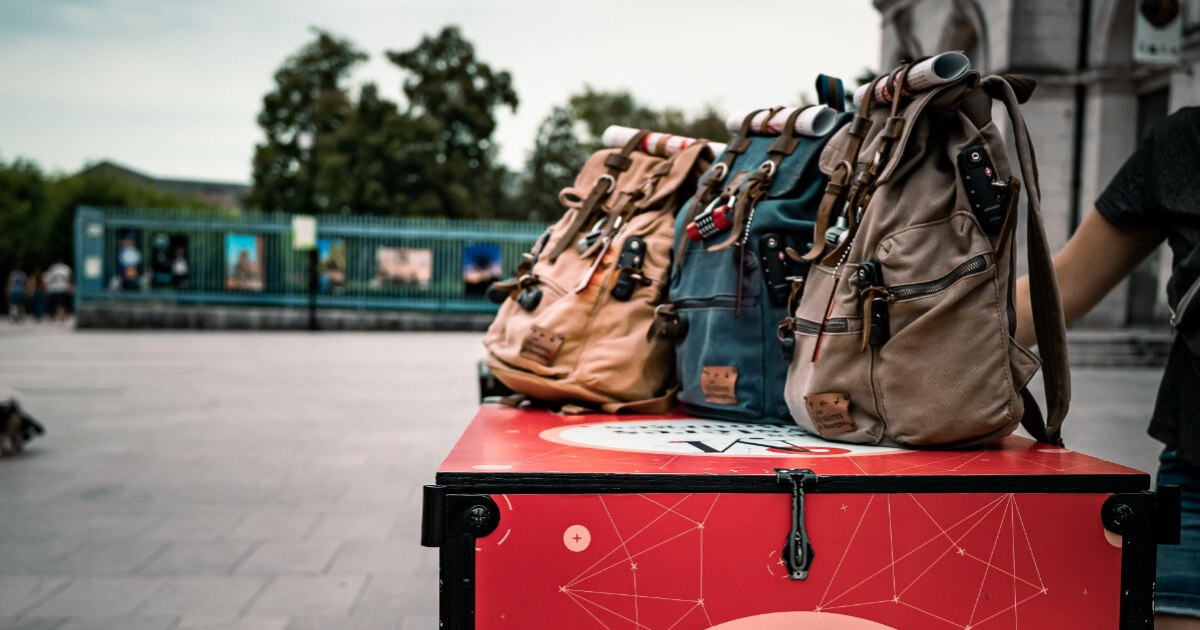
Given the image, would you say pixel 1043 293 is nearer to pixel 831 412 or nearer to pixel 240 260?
pixel 831 412

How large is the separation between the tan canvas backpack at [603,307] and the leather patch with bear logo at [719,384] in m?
0.19

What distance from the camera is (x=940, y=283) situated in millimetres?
1619

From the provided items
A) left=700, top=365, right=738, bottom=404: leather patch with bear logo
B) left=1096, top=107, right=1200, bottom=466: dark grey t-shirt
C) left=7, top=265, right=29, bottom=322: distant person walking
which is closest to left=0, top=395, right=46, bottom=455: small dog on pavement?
left=700, top=365, right=738, bottom=404: leather patch with bear logo

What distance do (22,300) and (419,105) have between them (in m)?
14.9

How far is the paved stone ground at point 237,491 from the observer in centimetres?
347

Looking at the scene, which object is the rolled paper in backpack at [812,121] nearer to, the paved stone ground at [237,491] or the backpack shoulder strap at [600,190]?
the backpack shoulder strap at [600,190]

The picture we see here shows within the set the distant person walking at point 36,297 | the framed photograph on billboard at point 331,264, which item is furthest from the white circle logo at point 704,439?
the distant person walking at point 36,297

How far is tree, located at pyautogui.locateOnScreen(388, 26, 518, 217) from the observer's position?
108ft

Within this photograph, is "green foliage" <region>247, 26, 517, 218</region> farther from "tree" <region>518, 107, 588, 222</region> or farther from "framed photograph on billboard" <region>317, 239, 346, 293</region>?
"framed photograph on billboard" <region>317, 239, 346, 293</region>

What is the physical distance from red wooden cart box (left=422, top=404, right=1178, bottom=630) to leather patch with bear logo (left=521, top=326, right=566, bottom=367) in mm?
875

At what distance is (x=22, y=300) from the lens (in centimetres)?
2545

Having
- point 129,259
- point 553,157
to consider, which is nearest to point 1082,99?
point 129,259

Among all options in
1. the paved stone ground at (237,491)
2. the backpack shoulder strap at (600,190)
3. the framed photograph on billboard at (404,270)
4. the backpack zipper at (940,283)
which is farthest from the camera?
the framed photograph on billboard at (404,270)

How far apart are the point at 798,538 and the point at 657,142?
1.59m
